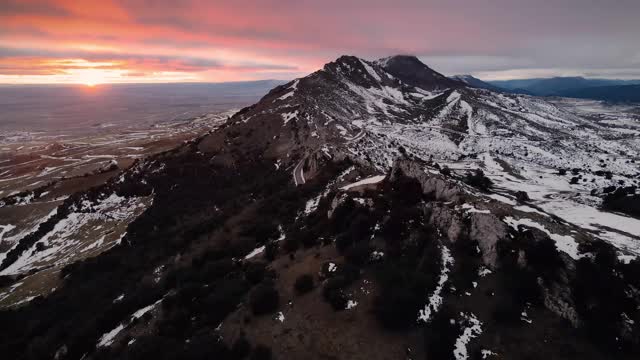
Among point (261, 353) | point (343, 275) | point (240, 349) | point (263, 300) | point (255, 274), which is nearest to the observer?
point (261, 353)

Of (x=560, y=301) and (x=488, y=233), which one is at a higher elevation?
(x=488, y=233)

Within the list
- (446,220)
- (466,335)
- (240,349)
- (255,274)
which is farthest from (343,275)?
(446,220)

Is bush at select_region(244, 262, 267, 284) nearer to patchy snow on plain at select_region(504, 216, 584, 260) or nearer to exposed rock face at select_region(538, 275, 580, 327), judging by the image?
patchy snow on plain at select_region(504, 216, 584, 260)

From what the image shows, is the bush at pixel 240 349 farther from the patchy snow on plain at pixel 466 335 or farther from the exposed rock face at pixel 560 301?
the exposed rock face at pixel 560 301

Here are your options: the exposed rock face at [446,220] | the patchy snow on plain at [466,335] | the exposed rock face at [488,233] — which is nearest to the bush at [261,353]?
the patchy snow on plain at [466,335]

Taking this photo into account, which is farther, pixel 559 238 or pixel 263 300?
pixel 559 238

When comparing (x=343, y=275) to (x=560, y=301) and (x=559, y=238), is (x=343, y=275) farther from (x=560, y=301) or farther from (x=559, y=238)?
(x=559, y=238)
